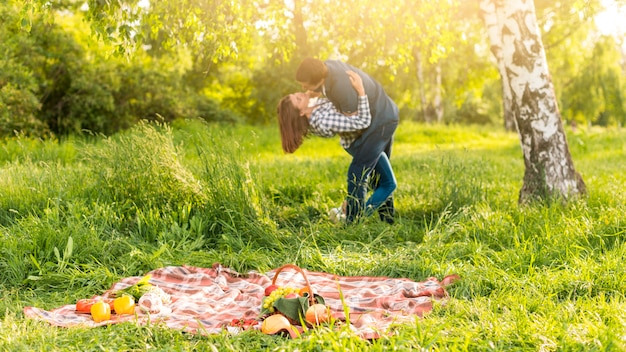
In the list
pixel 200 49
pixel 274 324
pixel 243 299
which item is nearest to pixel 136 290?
pixel 243 299

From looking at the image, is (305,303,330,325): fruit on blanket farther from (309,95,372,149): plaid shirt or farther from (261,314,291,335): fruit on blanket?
(309,95,372,149): plaid shirt

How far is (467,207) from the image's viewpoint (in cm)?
566

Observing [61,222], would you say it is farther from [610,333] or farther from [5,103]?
[5,103]

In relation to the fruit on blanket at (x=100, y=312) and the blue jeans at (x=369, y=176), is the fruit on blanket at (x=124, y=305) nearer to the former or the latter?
the fruit on blanket at (x=100, y=312)

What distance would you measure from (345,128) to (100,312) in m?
2.79

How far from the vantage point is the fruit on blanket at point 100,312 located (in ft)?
11.7

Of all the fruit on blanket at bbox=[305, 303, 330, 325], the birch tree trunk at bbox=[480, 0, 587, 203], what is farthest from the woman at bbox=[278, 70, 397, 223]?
the fruit on blanket at bbox=[305, 303, 330, 325]

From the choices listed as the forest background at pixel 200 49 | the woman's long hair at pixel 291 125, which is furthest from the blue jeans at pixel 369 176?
the forest background at pixel 200 49

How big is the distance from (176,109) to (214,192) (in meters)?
10.6

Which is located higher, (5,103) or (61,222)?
(5,103)

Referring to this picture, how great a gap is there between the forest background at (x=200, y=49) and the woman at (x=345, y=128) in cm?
113

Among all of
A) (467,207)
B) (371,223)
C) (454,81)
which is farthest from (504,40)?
(454,81)

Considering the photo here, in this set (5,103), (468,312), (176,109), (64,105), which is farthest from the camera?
(176,109)

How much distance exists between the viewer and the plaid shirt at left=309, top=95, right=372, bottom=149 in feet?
18.4
